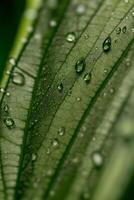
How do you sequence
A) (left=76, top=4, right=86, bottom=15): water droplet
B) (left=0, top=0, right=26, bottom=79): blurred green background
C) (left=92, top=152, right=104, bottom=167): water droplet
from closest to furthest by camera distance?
(left=92, top=152, right=104, bottom=167): water droplet, (left=76, top=4, right=86, bottom=15): water droplet, (left=0, top=0, right=26, bottom=79): blurred green background

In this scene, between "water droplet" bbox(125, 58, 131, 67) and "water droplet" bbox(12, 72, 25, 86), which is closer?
"water droplet" bbox(125, 58, 131, 67)

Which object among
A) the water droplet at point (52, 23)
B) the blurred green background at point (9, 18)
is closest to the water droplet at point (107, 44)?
the water droplet at point (52, 23)

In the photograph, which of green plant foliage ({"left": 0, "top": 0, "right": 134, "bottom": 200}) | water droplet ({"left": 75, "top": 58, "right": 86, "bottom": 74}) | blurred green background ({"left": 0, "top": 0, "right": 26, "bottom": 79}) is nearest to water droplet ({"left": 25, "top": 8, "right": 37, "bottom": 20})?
green plant foliage ({"left": 0, "top": 0, "right": 134, "bottom": 200})

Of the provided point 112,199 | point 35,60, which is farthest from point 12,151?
point 112,199

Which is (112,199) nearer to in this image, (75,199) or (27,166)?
(75,199)

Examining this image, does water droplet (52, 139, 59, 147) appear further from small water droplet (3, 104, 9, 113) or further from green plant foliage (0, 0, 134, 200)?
small water droplet (3, 104, 9, 113)

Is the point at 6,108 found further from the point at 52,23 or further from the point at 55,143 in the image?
the point at 52,23

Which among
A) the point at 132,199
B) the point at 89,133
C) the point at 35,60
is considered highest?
the point at 35,60
